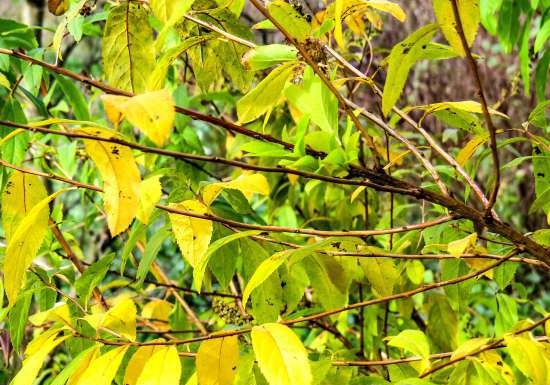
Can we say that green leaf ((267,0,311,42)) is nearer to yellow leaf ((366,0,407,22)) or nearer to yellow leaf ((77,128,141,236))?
yellow leaf ((366,0,407,22))

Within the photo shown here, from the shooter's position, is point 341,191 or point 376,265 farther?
point 341,191

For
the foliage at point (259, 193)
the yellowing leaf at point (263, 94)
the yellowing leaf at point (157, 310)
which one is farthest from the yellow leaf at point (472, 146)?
the yellowing leaf at point (157, 310)

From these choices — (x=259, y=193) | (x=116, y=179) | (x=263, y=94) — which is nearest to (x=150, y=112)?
(x=116, y=179)

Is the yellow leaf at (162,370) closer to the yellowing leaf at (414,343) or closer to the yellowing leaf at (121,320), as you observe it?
the yellowing leaf at (121,320)

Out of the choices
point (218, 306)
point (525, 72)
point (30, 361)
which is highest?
point (525, 72)

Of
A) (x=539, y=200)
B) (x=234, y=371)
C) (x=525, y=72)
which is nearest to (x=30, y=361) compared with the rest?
(x=234, y=371)

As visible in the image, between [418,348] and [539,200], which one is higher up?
[539,200]

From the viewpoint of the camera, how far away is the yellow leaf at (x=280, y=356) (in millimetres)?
497

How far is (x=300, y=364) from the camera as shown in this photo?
503 millimetres

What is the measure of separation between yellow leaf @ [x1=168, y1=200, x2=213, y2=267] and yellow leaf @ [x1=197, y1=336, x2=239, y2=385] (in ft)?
0.23

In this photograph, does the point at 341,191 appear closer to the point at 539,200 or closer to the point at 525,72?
the point at 525,72

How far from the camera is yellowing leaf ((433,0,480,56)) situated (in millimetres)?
538

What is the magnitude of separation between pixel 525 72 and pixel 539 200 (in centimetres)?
37

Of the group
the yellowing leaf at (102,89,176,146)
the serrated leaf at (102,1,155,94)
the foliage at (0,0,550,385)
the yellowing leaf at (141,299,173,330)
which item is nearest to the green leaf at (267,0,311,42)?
the foliage at (0,0,550,385)
